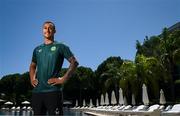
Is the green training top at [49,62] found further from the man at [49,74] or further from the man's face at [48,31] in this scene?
the man's face at [48,31]

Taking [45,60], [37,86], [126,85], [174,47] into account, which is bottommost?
[37,86]

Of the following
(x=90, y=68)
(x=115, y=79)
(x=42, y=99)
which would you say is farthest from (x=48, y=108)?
(x=90, y=68)

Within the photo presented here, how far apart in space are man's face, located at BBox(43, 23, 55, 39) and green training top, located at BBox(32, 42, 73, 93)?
12 cm

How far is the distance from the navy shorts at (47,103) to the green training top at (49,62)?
62 millimetres

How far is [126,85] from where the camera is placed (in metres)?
45.2

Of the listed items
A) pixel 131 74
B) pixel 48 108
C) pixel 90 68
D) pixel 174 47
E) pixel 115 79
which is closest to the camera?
pixel 48 108

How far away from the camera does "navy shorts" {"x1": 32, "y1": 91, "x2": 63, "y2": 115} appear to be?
416 cm

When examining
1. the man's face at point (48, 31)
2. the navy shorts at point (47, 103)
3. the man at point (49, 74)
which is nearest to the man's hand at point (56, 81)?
the man at point (49, 74)

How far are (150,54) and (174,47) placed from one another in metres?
16.7

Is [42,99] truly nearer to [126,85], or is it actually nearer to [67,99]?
[126,85]

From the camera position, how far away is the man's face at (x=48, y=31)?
4434 millimetres

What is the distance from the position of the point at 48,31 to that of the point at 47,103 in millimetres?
892

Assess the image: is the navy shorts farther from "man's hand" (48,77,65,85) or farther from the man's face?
the man's face

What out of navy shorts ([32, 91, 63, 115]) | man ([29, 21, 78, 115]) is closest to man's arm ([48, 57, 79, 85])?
man ([29, 21, 78, 115])
